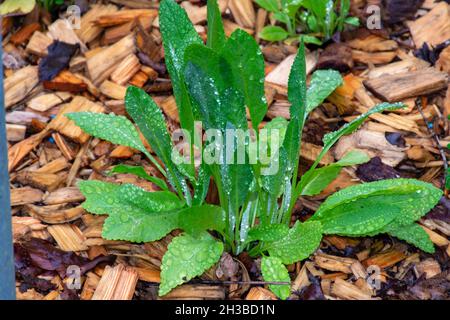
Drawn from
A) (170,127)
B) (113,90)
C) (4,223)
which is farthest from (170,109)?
(4,223)

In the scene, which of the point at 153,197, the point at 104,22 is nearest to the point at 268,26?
the point at 104,22

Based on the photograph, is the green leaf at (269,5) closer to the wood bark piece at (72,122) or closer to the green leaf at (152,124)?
the wood bark piece at (72,122)

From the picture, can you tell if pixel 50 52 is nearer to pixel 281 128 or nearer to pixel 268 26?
pixel 268 26

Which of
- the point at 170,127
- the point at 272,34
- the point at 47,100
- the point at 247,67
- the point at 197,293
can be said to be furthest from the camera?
the point at 272,34

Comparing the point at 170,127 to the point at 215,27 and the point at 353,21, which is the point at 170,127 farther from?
the point at 353,21

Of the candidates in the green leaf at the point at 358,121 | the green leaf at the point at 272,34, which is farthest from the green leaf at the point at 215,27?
the green leaf at the point at 272,34
